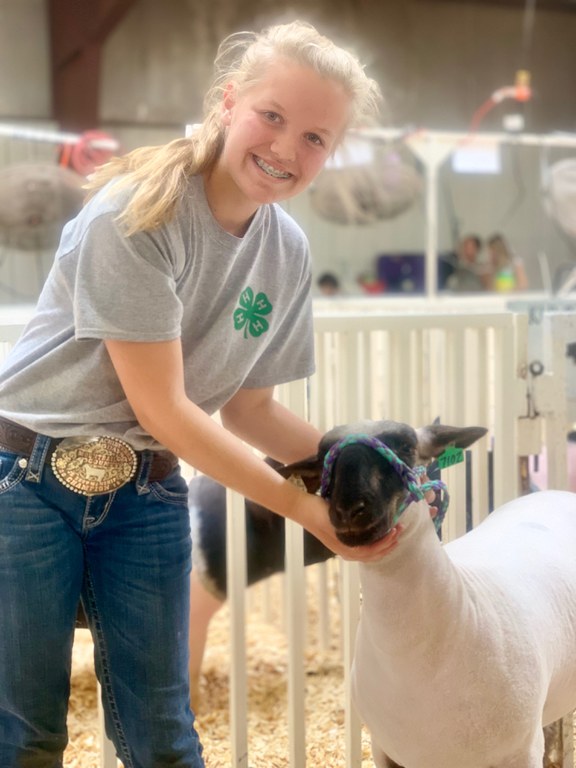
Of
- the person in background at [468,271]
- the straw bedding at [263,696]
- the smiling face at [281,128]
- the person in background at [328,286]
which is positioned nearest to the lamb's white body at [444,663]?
the smiling face at [281,128]

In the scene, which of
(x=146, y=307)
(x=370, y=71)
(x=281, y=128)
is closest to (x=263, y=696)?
(x=146, y=307)

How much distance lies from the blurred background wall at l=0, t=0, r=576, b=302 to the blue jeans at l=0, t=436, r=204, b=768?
6478 millimetres

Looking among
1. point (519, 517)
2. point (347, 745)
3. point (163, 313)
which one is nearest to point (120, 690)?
point (163, 313)

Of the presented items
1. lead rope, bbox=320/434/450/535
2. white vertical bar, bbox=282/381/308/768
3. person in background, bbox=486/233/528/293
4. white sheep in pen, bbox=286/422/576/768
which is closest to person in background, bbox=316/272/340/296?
person in background, bbox=486/233/528/293

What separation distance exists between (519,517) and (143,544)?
0.82 metres

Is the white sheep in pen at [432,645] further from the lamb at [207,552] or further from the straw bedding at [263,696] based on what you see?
the lamb at [207,552]

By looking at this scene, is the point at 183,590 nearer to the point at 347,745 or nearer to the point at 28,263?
the point at 347,745

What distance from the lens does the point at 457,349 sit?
200 cm

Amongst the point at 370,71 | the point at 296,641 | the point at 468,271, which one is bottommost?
the point at 296,641

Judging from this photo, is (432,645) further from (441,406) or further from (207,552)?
(207,552)

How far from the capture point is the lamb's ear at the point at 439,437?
1462 mm

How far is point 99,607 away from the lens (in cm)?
140

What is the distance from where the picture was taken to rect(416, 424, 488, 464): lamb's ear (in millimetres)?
1462

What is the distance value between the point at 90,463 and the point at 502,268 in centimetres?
853
